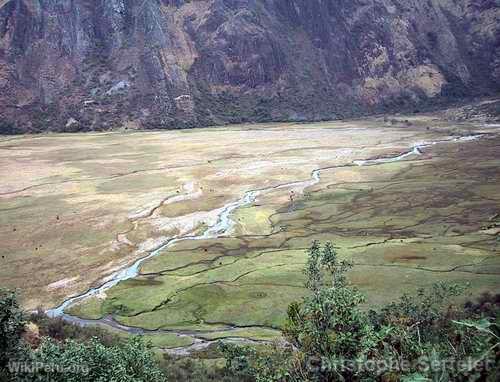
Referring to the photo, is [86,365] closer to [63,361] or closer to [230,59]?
[63,361]

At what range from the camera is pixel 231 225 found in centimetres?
5712

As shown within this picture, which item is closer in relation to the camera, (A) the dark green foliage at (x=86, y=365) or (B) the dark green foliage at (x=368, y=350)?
(B) the dark green foliage at (x=368, y=350)

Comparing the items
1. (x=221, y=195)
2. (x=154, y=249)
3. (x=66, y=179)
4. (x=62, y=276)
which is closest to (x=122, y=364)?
(x=62, y=276)

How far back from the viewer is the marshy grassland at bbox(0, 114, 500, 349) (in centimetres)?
3709

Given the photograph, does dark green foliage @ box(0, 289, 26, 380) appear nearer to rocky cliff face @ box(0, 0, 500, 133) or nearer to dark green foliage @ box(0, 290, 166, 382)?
dark green foliage @ box(0, 290, 166, 382)

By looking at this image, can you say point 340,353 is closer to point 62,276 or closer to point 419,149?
point 62,276

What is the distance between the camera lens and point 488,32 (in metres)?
183

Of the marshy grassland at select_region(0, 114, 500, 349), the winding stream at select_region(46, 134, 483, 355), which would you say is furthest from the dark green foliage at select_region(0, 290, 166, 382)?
the marshy grassland at select_region(0, 114, 500, 349)

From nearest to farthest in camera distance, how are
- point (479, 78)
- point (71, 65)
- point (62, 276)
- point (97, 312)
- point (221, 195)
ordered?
point (97, 312) → point (62, 276) → point (221, 195) → point (71, 65) → point (479, 78)

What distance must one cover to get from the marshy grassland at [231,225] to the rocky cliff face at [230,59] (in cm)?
3699

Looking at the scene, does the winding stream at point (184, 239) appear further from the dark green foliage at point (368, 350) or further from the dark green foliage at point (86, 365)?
the dark green foliage at point (368, 350)

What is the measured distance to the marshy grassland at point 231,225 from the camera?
37094mm

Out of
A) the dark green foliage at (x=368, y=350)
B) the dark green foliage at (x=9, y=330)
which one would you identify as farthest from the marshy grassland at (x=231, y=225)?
the dark green foliage at (x=368, y=350)

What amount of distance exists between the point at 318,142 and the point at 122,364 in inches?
3890
